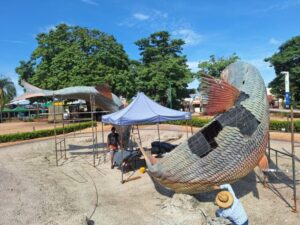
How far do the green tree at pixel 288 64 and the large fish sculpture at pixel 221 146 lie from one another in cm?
3121

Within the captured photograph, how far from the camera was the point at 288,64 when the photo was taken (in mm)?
38375

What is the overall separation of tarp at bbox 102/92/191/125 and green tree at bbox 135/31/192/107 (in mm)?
28197

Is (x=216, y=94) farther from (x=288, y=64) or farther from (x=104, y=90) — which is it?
(x=288, y=64)

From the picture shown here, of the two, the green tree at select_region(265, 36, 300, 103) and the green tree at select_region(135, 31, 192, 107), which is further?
the green tree at select_region(135, 31, 192, 107)

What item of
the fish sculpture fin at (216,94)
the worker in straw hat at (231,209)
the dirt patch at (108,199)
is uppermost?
the fish sculpture fin at (216,94)

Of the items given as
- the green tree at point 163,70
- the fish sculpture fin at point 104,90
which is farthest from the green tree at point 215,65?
the fish sculpture fin at point 104,90

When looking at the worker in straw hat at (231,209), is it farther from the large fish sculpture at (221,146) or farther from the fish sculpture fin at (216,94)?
the fish sculpture fin at (216,94)

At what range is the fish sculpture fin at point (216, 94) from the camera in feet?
25.6

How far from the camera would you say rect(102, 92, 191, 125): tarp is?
1107 cm

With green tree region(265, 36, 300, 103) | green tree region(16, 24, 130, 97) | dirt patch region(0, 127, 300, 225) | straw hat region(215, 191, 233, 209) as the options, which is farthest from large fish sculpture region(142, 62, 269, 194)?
green tree region(265, 36, 300, 103)

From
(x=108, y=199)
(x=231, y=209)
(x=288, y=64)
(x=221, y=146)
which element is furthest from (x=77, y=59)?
(x=231, y=209)

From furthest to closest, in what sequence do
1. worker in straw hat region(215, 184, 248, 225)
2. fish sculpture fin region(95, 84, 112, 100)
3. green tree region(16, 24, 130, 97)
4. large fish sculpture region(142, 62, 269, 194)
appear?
green tree region(16, 24, 130, 97), fish sculpture fin region(95, 84, 112, 100), large fish sculpture region(142, 62, 269, 194), worker in straw hat region(215, 184, 248, 225)

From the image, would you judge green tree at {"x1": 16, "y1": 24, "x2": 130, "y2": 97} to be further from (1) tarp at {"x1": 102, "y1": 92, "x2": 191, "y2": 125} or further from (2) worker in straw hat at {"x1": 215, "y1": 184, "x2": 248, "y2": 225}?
(2) worker in straw hat at {"x1": 215, "y1": 184, "x2": 248, "y2": 225}

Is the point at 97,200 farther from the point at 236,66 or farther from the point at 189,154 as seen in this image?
the point at 236,66
